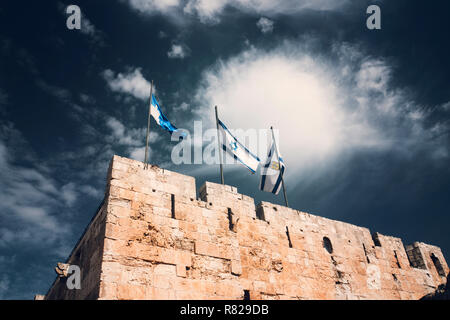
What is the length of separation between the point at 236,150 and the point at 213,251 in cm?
454

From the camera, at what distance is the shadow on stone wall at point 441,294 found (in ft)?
39.4

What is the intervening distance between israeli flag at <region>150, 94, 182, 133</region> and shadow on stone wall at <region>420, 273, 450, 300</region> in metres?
10.6

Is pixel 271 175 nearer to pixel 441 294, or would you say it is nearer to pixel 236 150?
pixel 236 150

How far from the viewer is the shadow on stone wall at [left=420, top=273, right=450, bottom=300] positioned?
12.0 metres

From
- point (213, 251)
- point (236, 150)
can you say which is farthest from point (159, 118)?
point (213, 251)

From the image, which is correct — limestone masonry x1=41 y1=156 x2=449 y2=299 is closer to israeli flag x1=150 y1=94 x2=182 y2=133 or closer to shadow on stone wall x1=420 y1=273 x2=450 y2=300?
shadow on stone wall x1=420 y1=273 x2=450 y2=300

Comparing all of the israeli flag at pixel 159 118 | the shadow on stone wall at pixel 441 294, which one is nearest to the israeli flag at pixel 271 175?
the israeli flag at pixel 159 118

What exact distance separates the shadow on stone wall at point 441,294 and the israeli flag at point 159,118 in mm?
10575

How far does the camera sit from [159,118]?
11.9 meters

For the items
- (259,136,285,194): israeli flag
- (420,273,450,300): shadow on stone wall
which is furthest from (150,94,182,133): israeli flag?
(420,273,450,300): shadow on stone wall

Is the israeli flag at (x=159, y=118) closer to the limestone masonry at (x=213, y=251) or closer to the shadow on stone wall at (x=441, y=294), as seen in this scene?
the limestone masonry at (x=213, y=251)

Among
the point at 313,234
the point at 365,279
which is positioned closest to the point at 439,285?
the point at 365,279
